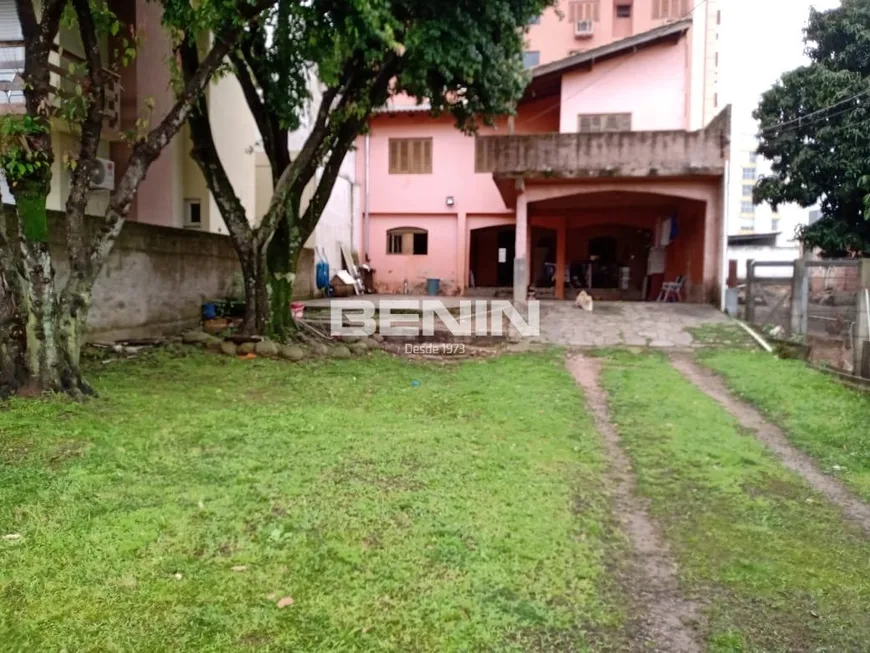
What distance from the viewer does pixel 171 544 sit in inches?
120

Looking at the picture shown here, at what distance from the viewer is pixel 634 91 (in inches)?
702

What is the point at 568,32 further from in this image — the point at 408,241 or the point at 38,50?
the point at 38,50

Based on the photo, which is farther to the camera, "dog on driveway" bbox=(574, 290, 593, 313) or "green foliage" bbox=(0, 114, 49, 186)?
"dog on driveway" bbox=(574, 290, 593, 313)

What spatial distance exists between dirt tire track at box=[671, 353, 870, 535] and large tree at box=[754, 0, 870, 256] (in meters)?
7.90

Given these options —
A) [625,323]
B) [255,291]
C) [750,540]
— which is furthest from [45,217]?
[625,323]

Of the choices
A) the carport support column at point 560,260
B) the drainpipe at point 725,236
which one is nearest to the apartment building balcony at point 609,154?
the drainpipe at point 725,236

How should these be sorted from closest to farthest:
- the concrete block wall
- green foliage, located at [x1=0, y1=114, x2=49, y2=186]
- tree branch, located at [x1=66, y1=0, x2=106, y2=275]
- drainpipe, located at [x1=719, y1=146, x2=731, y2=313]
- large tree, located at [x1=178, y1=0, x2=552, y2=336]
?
green foliage, located at [x1=0, y1=114, x2=49, y2=186]
tree branch, located at [x1=66, y1=0, x2=106, y2=275]
large tree, located at [x1=178, y1=0, x2=552, y2=336]
the concrete block wall
drainpipe, located at [x1=719, y1=146, x2=731, y2=313]

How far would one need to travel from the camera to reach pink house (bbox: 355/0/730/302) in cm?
1365

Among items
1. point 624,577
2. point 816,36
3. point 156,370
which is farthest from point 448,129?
point 624,577

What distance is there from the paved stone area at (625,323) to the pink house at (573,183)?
1.13 m

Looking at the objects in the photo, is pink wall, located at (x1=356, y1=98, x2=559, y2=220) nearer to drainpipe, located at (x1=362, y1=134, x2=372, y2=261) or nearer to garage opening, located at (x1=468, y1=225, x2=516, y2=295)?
drainpipe, located at (x1=362, y1=134, x2=372, y2=261)

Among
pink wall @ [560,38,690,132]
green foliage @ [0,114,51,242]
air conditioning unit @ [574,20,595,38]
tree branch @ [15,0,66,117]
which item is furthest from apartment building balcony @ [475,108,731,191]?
air conditioning unit @ [574,20,595,38]

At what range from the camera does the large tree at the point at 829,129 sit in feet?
45.1

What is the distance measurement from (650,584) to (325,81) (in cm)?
737
